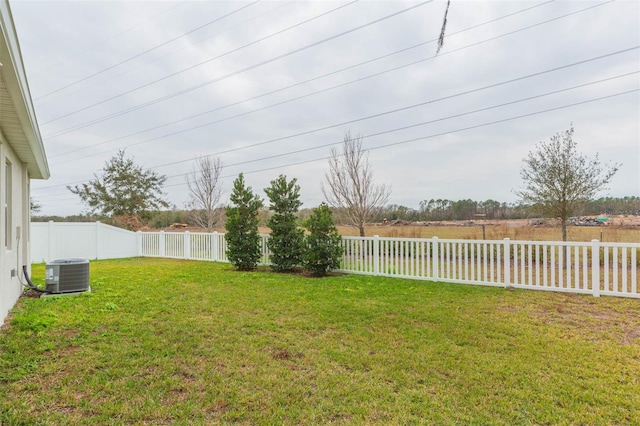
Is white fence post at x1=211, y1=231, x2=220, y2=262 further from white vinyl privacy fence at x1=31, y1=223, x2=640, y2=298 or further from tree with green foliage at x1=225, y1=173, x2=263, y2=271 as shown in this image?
tree with green foliage at x1=225, y1=173, x2=263, y2=271

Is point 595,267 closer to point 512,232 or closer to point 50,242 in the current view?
point 512,232

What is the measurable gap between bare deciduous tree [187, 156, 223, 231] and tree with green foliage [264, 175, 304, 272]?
9.38m

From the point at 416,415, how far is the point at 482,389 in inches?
25.8

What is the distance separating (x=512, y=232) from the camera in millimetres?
10969

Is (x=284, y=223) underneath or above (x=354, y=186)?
underneath

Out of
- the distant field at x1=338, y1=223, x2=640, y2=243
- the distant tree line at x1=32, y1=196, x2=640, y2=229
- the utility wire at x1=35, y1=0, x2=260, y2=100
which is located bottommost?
the distant field at x1=338, y1=223, x2=640, y2=243

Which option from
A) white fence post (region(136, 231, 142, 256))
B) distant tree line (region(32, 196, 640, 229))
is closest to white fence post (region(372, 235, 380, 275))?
distant tree line (region(32, 196, 640, 229))

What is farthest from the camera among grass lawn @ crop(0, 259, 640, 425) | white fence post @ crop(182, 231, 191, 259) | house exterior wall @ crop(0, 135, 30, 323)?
white fence post @ crop(182, 231, 191, 259)

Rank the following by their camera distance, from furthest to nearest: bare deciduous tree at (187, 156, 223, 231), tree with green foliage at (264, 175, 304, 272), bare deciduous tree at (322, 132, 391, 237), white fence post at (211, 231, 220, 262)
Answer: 1. bare deciduous tree at (187, 156, 223, 231)
2. bare deciduous tree at (322, 132, 391, 237)
3. white fence post at (211, 231, 220, 262)
4. tree with green foliage at (264, 175, 304, 272)

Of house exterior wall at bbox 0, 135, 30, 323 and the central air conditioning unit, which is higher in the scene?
house exterior wall at bbox 0, 135, 30, 323

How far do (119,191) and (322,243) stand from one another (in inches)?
624

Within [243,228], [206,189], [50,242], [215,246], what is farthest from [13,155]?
[206,189]

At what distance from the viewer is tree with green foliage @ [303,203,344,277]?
24.9ft

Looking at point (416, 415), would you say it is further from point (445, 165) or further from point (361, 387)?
point (445, 165)
